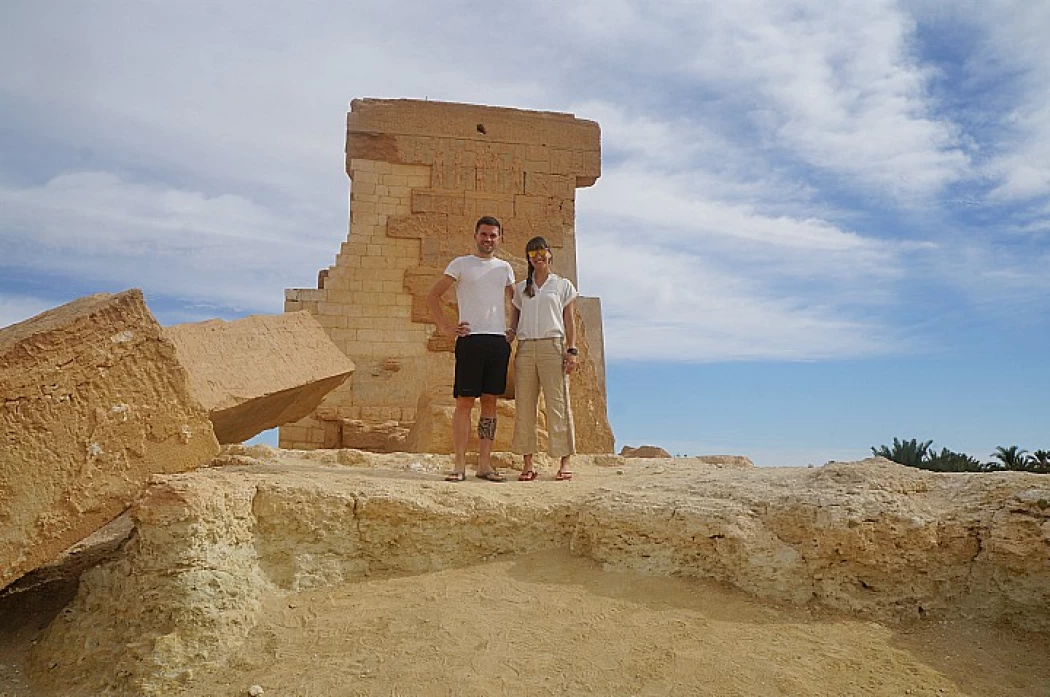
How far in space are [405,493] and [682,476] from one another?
1.52 m

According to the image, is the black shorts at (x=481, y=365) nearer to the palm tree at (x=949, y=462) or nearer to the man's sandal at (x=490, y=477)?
the man's sandal at (x=490, y=477)

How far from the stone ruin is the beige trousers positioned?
4376mm

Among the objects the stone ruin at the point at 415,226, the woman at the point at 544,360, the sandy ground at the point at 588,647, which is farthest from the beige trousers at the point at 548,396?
the stone ruin at the point at 415,226

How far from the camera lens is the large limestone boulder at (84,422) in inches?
123

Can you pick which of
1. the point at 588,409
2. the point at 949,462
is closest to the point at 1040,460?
the point at 949,462

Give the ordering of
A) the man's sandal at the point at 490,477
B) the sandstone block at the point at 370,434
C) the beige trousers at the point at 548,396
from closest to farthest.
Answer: the man's sandal at the point at 490,477 < the beige trousers at the point at 548,396 < the sandstone block at the point at 370,434

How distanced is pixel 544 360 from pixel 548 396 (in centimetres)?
21

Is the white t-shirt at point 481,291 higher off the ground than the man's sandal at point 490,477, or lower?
higher

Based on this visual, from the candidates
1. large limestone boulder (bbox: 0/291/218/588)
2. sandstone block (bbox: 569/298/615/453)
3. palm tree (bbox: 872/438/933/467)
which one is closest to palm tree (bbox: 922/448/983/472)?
palm tree (bbox: 872/438/933/467)

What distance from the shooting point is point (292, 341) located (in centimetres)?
525

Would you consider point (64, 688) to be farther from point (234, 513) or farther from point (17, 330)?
point (17, 330)

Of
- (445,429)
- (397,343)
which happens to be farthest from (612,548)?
(397,343)

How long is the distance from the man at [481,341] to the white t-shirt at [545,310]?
171 millimetres

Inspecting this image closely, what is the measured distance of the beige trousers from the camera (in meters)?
4.71
